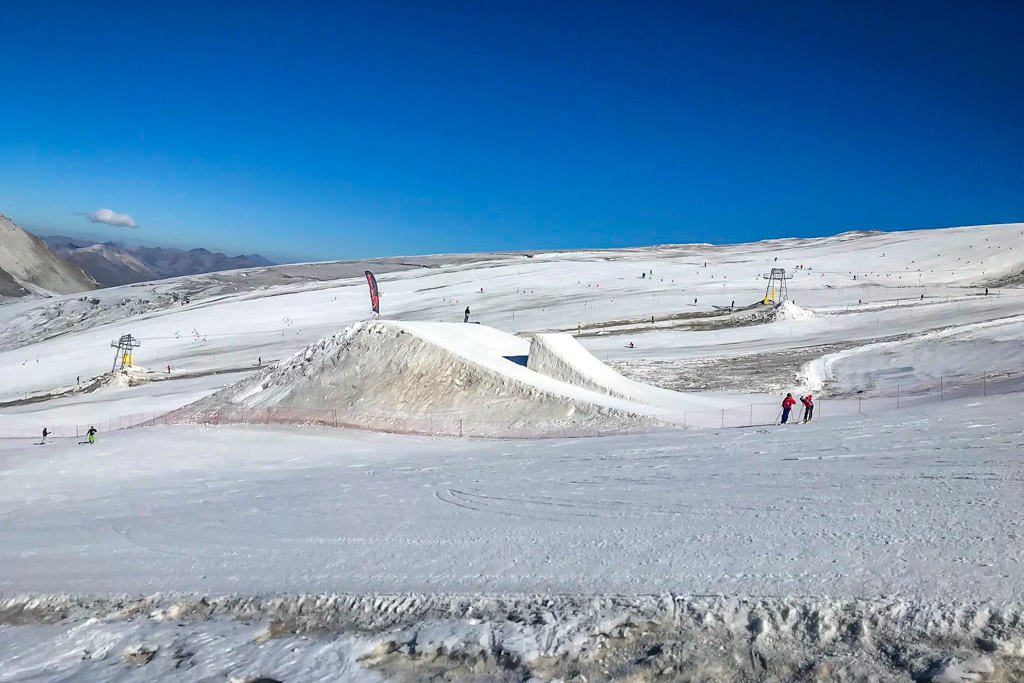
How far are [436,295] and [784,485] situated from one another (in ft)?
226

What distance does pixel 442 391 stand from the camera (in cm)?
2762

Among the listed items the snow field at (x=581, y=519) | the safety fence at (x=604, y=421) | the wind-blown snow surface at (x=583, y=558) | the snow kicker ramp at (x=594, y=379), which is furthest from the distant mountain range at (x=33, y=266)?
the wind-blown snow surface at (x=583, y=558)

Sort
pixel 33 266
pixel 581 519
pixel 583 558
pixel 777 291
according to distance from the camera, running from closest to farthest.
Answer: pixel 583 558 < pixel 581 519 < pixel 777 291 < pixel 33 266

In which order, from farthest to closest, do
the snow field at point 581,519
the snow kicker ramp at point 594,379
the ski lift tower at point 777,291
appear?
1. the ski lift tower at point 777,291
2. the snow kicker ramp at point 594,379
3. the snow field at point 581,519

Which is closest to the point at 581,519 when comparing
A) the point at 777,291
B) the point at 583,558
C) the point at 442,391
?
the point at 583,558

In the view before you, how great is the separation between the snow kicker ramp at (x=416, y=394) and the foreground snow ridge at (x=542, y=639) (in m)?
15.9

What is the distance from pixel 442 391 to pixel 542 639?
68.1 ft

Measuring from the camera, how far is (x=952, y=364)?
1323 inches

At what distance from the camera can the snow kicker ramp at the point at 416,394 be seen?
25.2 m

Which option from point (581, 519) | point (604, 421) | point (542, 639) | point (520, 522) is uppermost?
point (604, 421)

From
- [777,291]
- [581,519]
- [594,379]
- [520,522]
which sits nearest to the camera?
[581,519]

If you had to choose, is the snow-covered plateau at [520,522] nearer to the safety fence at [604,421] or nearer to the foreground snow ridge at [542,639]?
the foreground snow ridge at [542,639]

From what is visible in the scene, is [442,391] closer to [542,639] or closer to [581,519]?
[581,519]

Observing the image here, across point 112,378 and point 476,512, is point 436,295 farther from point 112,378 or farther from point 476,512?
point 476,512
